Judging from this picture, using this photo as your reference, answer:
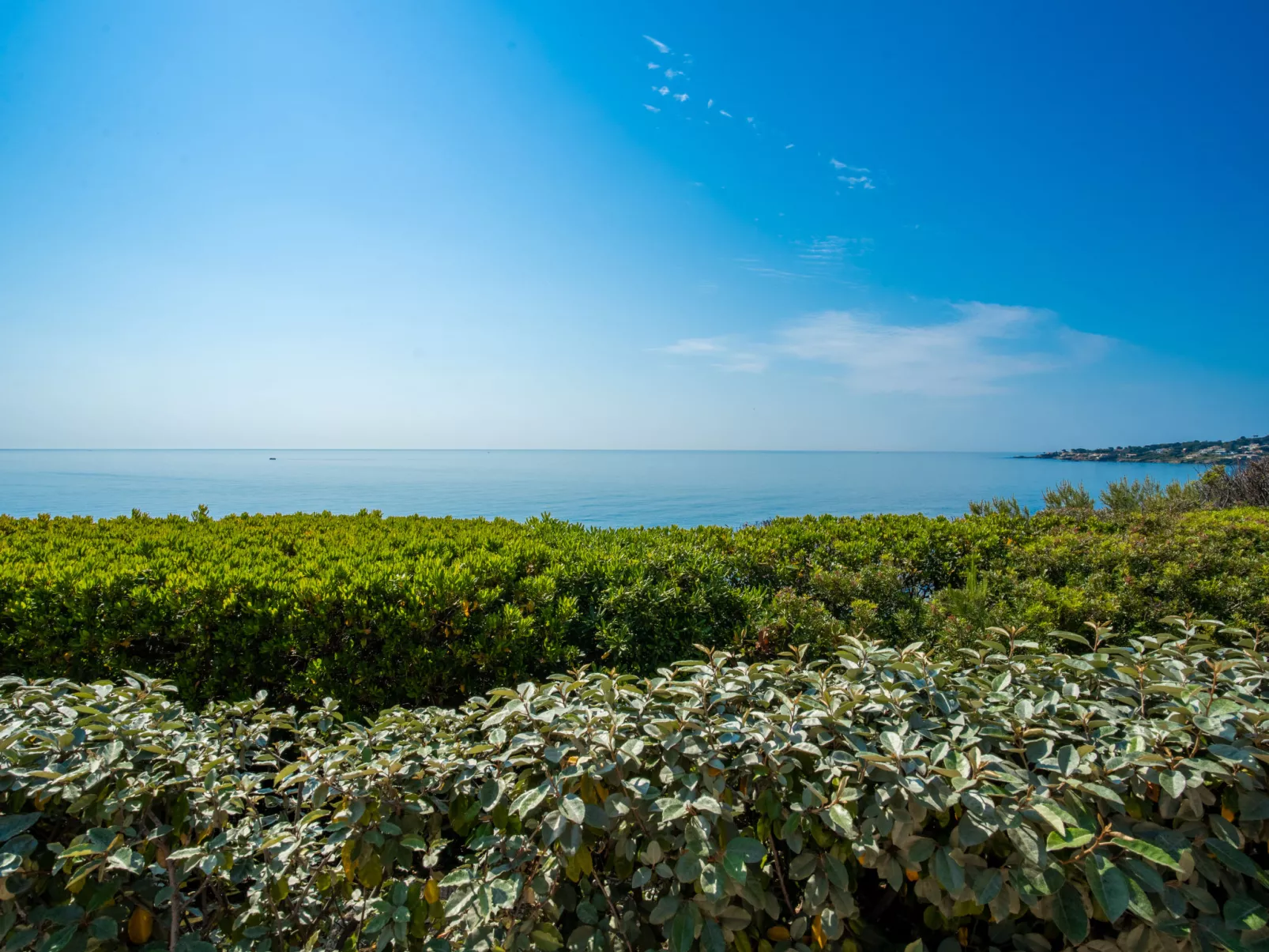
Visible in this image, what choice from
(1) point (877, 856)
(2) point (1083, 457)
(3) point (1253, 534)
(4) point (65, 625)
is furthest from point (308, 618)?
(2) point (1083, 457)

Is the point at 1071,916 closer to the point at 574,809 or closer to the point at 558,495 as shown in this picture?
the point at 574,809

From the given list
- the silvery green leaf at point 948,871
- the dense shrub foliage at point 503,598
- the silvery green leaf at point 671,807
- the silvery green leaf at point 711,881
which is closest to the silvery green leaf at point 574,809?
the silvery green leaf at point 671,807

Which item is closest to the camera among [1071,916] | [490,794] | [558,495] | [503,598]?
[1071,916]

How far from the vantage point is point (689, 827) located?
180 centimetres

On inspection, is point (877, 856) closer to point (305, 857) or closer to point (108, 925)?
point (305, 857)

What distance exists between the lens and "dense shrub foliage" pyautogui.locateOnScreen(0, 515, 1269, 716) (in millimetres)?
3869

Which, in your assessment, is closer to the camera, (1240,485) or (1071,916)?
(1071,916)

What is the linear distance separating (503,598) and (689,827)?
264 cm

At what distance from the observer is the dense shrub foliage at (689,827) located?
1742 mm

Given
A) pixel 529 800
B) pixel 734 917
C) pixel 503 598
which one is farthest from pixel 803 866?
pixel 503 598

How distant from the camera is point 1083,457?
55875 mm

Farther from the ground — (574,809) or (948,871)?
(574,809)

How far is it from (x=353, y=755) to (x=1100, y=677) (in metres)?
2.91

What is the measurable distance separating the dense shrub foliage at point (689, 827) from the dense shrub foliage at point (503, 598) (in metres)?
1.54
